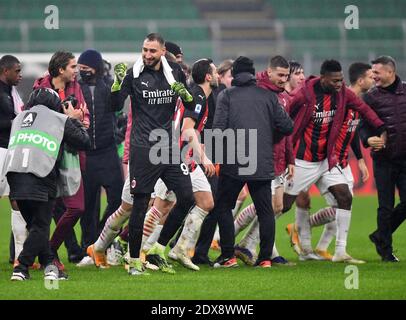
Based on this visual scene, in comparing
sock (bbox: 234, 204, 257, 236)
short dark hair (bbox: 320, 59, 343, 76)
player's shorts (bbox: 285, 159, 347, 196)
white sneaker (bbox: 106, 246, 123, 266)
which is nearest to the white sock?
white sneaker (bbox: 106, 246, 123, 266)

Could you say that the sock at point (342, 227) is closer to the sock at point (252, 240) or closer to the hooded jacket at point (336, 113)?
the hooded jacket at point (336, 113)

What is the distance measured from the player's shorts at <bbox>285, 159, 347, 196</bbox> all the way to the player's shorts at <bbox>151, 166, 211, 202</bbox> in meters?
1.20

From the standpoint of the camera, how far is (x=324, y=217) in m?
12.7

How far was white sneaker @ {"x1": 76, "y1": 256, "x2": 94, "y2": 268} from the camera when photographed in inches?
460

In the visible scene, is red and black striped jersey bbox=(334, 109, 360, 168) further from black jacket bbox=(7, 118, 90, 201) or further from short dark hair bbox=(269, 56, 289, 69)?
black jacket bbox=(7, 118, 90, 201)

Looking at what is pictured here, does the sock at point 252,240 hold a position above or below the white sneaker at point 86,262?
above

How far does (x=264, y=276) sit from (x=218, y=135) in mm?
1718

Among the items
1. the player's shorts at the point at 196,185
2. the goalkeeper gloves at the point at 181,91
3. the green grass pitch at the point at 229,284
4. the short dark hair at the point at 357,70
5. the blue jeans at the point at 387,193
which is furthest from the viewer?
the short dark hair at the point at 357,70

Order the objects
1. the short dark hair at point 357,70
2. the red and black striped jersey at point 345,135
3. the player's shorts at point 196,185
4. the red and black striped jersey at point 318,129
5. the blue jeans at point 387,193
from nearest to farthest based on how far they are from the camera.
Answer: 1. the player's shorts at point 196,185
2. the red and black striped jersey at point 318,129
3. the blue jeans at point 387,193
4. the red and black striped jersey at point 345,135
5. the short dark hair at point 357,70

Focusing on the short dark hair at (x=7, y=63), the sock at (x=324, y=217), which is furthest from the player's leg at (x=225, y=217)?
the short dark hair at (x=7, y=63)

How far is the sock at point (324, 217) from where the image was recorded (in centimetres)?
1259

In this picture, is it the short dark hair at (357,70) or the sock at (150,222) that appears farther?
the short dark hair at (357,70)

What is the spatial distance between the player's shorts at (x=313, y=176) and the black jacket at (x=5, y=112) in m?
3.19

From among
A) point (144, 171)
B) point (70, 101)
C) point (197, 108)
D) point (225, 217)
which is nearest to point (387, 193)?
point (225, 217)
